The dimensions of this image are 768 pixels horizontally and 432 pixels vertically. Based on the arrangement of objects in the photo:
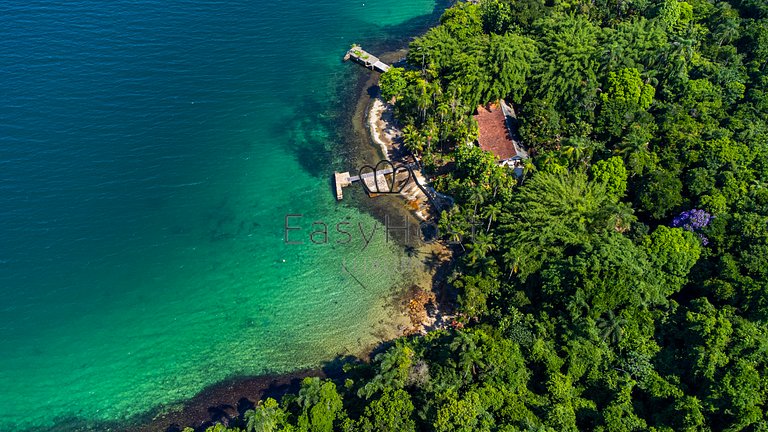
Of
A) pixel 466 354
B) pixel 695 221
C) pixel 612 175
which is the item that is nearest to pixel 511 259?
pixel 466 354

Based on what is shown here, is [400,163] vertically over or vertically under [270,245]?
over

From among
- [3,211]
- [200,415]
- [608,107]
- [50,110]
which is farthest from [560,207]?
[50,110]

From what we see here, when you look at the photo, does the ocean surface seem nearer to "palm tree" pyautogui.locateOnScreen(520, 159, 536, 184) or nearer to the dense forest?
the dense forest

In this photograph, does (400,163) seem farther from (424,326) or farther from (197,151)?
(197,151)

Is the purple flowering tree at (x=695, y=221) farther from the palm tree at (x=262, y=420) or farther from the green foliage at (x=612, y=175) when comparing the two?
the palm tree at (x=262, y=420)

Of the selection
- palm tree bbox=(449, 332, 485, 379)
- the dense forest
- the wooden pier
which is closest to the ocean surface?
the wooden pier

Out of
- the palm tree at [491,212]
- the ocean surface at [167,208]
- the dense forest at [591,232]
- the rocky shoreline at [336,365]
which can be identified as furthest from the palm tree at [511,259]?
the ocean surface at [167,208]
